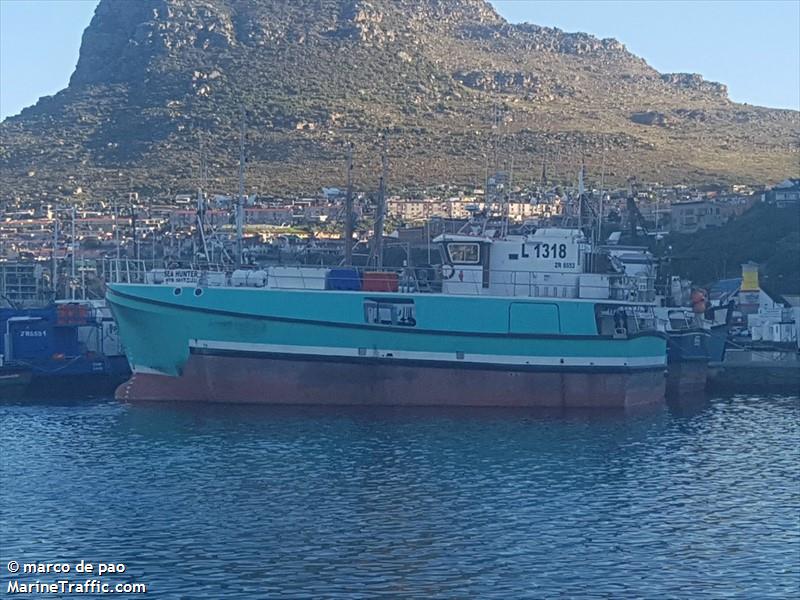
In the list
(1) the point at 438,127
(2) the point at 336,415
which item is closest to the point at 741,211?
(1) the point at 438,127

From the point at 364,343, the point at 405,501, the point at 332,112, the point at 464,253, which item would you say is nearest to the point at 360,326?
the point at 364,343

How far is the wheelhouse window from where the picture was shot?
142ft

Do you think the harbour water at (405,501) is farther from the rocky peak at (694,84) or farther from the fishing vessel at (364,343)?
the rocky peak at (694,84)

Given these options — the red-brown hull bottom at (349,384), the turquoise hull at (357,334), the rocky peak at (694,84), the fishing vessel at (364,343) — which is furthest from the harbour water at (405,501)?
the rocky peak at (694,84)

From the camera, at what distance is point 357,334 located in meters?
40.9

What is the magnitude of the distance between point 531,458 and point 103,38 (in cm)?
9847

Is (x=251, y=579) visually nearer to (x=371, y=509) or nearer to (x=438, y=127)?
(x=371, y=509)

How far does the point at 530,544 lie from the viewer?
2595 cm

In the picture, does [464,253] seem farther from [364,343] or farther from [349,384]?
[349,384]

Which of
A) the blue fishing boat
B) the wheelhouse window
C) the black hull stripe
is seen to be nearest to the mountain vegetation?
the wheelhouse window

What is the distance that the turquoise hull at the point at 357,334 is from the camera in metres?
41.0

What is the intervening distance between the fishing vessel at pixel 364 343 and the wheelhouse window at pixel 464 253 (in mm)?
1200

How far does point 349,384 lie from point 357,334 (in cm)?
154

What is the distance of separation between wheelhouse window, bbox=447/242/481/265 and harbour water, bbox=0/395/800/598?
5238 millimetres
